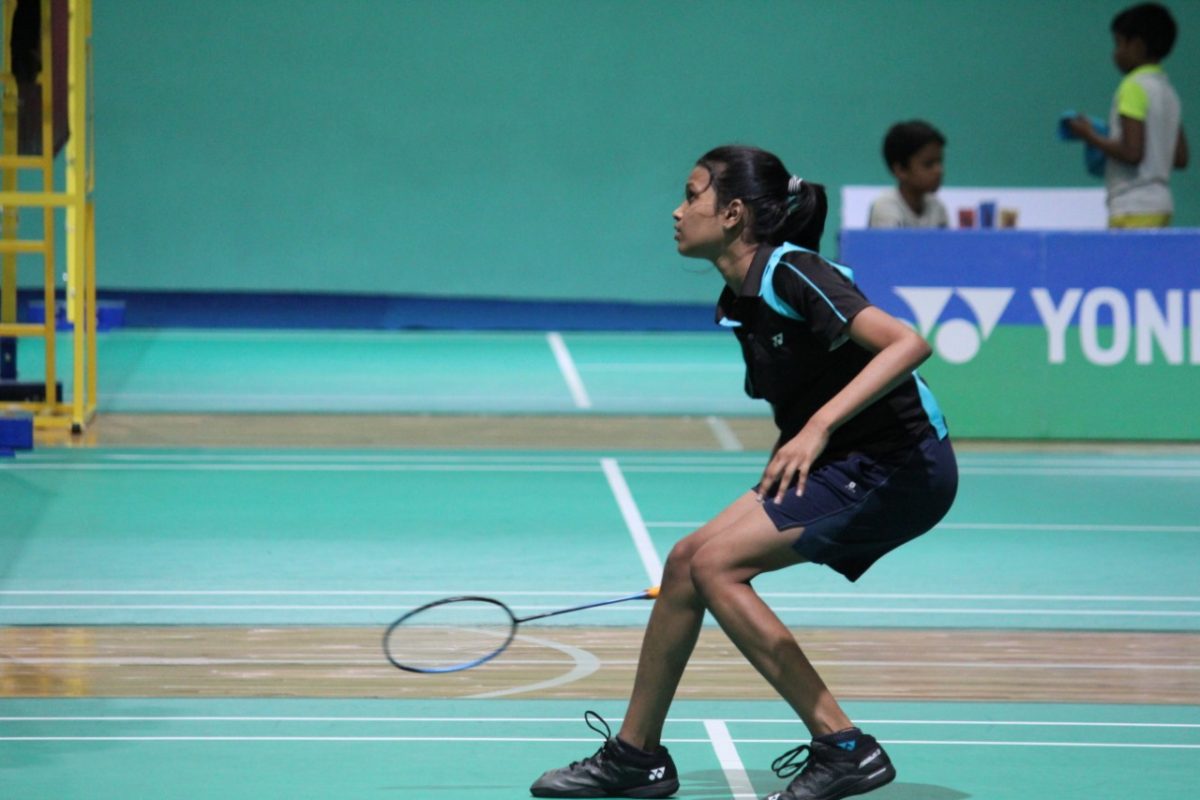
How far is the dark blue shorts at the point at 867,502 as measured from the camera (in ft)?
14.3

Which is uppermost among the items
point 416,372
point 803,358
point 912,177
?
point 803,358

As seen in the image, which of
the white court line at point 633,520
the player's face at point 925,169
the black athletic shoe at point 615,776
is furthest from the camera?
the player's face at point 925,169

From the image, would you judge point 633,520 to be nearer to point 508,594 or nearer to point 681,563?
point 508,594

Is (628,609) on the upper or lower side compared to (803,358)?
lower

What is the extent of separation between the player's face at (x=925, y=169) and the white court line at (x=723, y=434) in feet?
5.45

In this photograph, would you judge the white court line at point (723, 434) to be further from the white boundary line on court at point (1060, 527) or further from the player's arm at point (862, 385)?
the player's arm at point (862, 385)

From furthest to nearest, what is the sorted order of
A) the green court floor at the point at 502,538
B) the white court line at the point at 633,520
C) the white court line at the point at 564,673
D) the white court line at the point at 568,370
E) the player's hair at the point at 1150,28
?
the white court line at the point at 568,370 → the player's hair at the point at 1150,28 → the white court line at the point at 633,520 → the green court floor at the point at 502,538 → the white court line at the point at 564,673

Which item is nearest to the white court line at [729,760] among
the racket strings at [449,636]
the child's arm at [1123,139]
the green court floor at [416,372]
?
the racket strings at [449,636]

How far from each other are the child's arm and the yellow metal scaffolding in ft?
16.8

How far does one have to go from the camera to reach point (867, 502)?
14.4 ft

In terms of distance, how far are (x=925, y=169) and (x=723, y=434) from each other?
203 centimetres

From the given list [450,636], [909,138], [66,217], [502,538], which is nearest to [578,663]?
[450,636]

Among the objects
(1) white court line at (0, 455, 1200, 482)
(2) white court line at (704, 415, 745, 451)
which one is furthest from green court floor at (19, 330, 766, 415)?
(1) white court line at (0, 455, 1200, 482)

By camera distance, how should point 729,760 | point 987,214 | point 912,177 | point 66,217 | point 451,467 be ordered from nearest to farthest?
point 729,760, point 451,467, point 912,177, point 66,217, point 987,214
